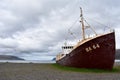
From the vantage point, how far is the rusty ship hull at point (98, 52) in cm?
3672

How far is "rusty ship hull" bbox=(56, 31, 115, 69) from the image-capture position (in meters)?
36.7

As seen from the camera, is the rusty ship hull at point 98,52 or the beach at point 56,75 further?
the rusty ship hull at point 98,52

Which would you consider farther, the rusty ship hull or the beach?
the rusty ship hull

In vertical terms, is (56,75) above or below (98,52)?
below

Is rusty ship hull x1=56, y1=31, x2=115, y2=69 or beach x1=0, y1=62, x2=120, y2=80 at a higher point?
rusty ship hull x1=56, y1=31, x2=115, y2=69

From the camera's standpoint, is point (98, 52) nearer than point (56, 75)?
No

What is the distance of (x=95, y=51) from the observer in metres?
37.0

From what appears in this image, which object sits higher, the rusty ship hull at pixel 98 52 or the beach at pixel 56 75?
the rusty ship hull at pixel 98 52

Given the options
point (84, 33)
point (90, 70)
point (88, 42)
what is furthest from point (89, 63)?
point (84, 33)

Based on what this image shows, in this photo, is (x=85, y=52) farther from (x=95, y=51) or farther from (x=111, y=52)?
(x=111, y=52)

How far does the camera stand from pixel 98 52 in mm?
36969

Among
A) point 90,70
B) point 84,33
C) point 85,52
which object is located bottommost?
point 90,70

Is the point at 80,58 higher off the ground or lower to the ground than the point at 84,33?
lower

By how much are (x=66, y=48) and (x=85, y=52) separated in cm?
1956
